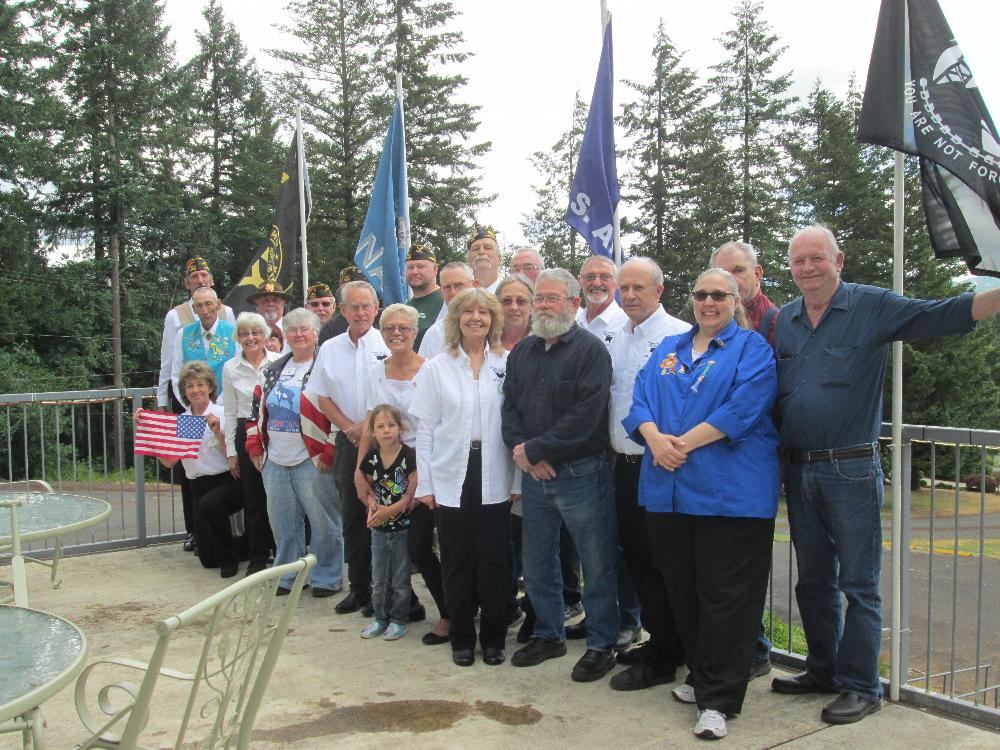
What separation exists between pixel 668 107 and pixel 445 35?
9.51 metres

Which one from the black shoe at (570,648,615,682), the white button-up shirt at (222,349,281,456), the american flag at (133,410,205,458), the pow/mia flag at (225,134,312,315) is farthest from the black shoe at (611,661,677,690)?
the pow/mia flag at (225,134,312,315)

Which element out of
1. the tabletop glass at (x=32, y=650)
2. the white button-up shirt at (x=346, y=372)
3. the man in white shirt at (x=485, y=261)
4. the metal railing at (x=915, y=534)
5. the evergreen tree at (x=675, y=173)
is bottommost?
the metal railing at (x=915, y=534)

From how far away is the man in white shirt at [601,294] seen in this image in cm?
466

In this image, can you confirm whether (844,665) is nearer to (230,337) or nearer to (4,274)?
(230,337)

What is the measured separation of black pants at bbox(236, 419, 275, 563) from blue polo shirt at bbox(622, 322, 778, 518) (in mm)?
3399

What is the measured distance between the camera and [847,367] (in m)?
3.52

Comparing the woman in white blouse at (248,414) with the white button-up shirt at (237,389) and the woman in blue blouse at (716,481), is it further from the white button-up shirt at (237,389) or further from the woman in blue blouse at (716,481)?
the woman in blue blouse at (716,481)

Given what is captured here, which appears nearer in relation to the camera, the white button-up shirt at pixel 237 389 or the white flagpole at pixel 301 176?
the white button-up shirt at pixel 237 389

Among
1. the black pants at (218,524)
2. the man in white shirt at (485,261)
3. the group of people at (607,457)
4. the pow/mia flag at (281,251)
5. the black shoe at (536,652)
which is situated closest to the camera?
the group of people at (607,457)

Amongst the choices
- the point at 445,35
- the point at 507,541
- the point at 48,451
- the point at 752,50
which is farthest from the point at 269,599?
the point at 752,50

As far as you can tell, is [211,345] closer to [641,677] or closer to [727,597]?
[641,677]

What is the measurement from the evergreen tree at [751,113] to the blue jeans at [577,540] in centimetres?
3277

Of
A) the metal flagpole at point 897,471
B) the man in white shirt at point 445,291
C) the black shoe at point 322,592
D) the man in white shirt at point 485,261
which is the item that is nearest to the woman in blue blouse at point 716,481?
the metal flagpole at point 897,471

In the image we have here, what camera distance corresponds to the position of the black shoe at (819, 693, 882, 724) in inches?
142
